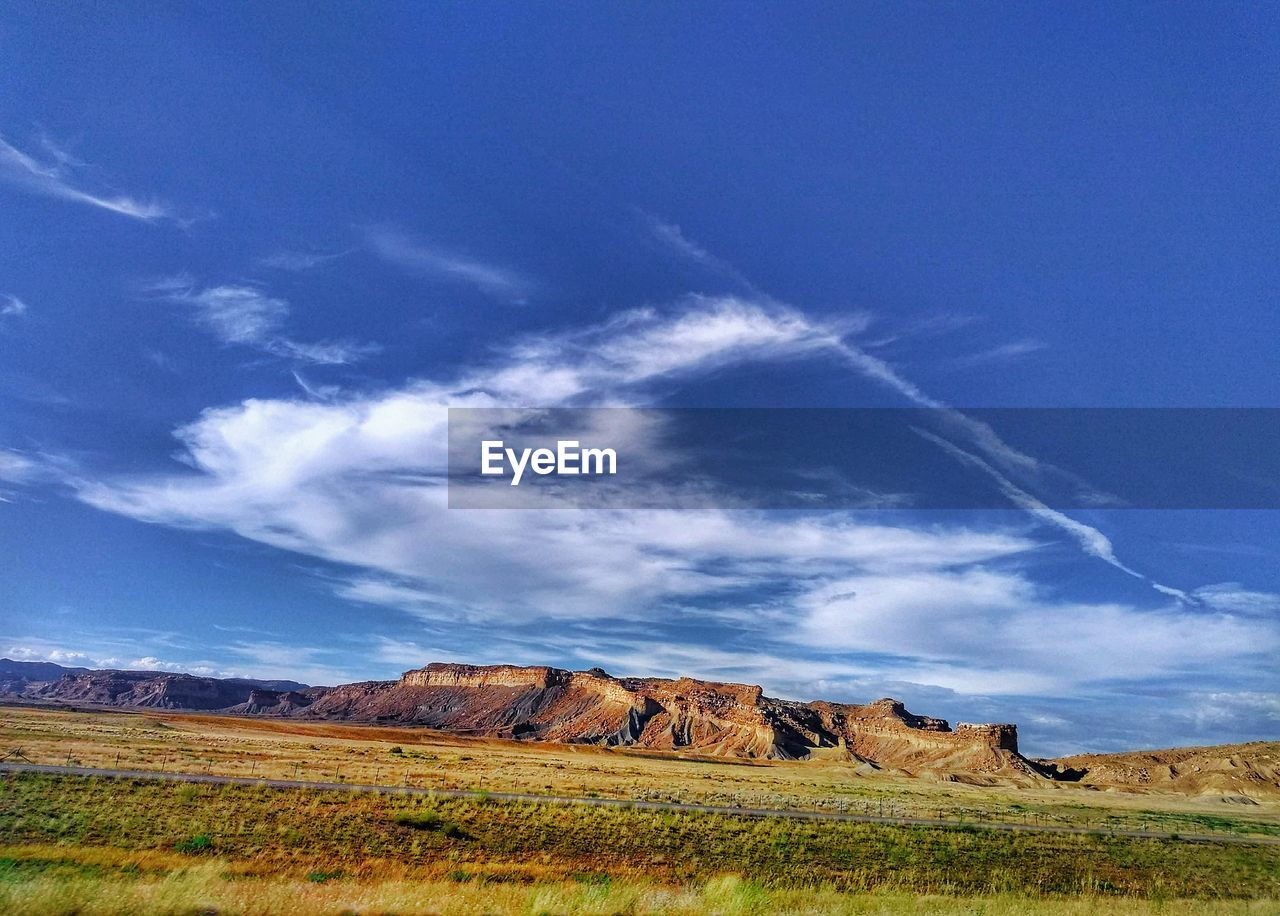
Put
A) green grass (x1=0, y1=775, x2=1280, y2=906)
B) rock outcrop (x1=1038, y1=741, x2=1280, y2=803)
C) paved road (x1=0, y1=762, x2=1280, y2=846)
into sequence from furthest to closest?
rock outcrop (x1=1038, y1=741, x2=1280, y2=803), paved road (x1=0, y1=762, x2=1280, y2=846), green grass (x1=0, y1=775, x2=1280, y2=906)

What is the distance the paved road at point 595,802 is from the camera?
41344mm

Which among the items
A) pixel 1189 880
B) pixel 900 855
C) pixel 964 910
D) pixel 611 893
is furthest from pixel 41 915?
pixel 1189 880

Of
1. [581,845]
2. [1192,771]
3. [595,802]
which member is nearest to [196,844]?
[581,845]

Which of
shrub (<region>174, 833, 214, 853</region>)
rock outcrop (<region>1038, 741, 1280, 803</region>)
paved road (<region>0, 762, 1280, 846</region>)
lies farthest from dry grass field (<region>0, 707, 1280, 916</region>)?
rock outcrop (<region>1038, 741, 1280, 803</region>)

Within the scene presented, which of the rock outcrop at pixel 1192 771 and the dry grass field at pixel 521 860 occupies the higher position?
the dry grass field at pixel 521 860

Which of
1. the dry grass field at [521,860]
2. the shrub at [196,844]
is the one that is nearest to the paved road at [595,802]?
the dry grass field at [521,860]

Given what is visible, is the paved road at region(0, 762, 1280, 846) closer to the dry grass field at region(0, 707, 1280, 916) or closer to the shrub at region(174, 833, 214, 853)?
the dry grass field at region(0, 707, 1280, 916)

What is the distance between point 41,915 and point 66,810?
95.2ft

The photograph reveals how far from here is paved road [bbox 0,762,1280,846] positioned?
41.3 m

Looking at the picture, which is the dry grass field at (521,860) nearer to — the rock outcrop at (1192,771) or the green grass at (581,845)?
the green grass at (581,845)

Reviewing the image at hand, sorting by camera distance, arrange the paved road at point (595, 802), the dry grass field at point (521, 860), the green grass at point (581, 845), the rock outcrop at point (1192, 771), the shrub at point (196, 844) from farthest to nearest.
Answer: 1. the rock outcrop at point (1192, 771)
2. the paved road at point (595, 802)
3. the green grass at point (581, 845)
4. the shrub at point (196, 844)
5. the dry grass field at point (521, 860)

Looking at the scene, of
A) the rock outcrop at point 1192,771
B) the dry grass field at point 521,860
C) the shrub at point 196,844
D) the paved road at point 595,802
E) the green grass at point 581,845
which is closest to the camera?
the dry grass field at point 521,860

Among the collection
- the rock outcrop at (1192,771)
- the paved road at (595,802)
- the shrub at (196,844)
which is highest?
the shrub at (196,844)

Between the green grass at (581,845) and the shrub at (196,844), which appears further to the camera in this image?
the green grass at (581,845)
